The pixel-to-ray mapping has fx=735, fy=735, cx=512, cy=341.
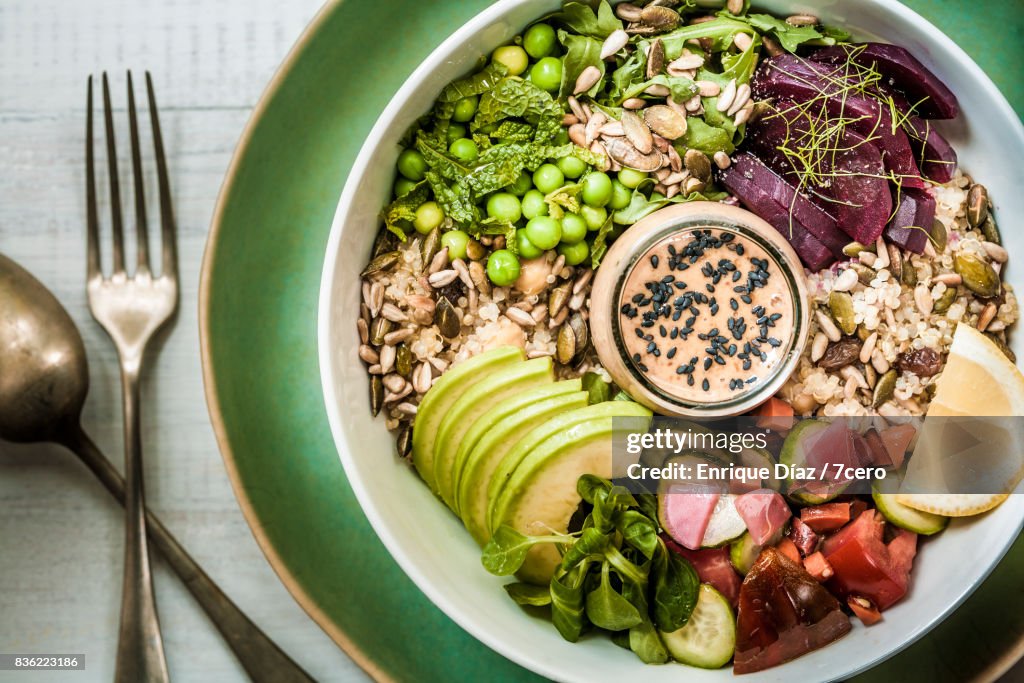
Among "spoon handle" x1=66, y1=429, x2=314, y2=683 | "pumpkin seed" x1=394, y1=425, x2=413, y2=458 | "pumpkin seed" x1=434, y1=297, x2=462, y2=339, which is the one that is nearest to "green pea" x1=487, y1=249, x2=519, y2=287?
"pumpkin seed" x1=434, y1=297, x2=462, y2=339

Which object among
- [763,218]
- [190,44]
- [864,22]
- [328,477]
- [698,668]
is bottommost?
[698,668]

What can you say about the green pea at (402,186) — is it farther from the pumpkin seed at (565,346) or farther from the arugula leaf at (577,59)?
the pumpkin seed at (565,346)

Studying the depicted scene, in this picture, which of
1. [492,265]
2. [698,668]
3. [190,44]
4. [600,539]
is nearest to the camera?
[600,539]

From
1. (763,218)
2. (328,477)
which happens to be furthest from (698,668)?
(763,218)

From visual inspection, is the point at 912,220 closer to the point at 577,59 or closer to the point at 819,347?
the point at 819,347

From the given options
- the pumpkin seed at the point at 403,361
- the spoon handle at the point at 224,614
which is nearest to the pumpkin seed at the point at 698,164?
the pumpkin seed at the point at 403,361

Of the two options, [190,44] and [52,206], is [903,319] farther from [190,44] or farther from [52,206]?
[52,206]
